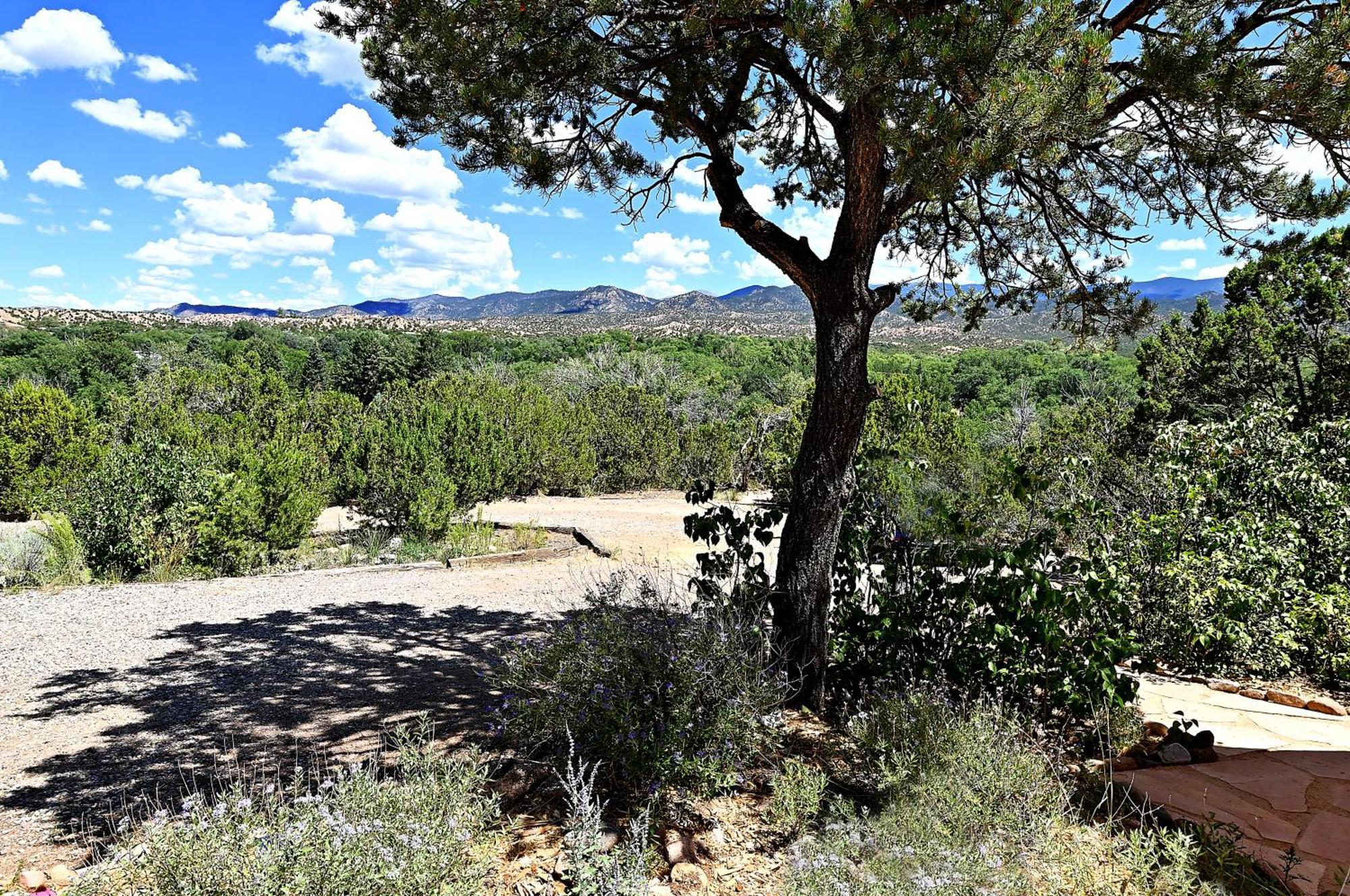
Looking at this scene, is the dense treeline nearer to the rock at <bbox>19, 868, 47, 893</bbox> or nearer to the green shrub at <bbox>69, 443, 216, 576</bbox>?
the green shrub at <bbox>69, 443, 216, 576</bbox>

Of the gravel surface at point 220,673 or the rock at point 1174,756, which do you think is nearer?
the rock at point 1174,756

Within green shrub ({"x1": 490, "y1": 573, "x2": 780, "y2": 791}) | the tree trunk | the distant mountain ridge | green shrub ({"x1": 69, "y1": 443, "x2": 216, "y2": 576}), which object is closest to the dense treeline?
green shrub ({"x1": 69, "y1": 443, "x2": 216, "y2": 576})

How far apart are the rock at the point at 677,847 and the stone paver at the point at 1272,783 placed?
1.63 metres

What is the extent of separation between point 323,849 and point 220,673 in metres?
3.37

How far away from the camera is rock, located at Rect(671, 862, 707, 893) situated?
6.89ft

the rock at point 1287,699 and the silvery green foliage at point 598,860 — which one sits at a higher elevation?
the silvery green foliage at point 598,860

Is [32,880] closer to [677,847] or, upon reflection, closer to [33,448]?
[677,847]

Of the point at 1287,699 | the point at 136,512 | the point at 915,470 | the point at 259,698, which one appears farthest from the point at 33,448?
the point at 1287,699

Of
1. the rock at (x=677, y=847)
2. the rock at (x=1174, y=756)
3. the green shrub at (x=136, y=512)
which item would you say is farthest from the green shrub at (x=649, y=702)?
the green shrub at (x=136, y=512)

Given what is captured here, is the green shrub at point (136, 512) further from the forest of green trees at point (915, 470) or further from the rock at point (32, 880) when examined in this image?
the rock at point (32, 880)

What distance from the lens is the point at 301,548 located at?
900 cm

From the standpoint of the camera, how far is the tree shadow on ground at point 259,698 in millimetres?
3119

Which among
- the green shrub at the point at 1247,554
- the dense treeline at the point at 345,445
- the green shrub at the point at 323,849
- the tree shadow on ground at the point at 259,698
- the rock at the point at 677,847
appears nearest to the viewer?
the green shrub at the point at 323,849

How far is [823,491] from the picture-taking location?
10.8 feet
